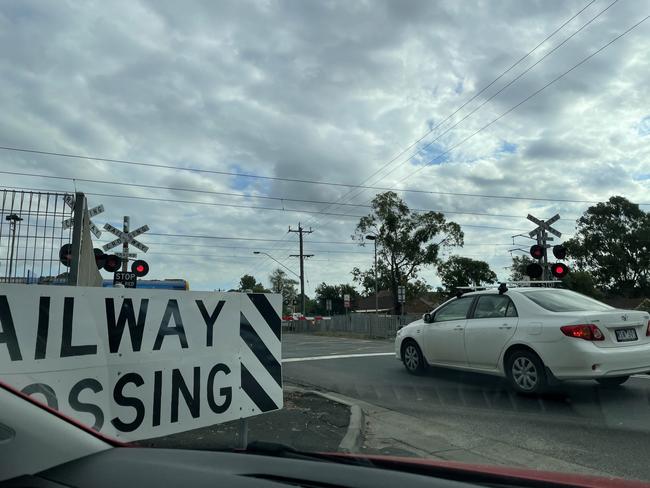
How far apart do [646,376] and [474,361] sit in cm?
307

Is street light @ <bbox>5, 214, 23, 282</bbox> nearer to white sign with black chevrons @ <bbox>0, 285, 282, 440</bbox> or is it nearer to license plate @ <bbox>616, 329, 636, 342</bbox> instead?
white sign with black chevrons @ <bbox>0, 285, 282, 440</bbox>

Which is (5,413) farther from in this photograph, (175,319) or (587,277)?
(587,277)

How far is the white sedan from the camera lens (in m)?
6.68

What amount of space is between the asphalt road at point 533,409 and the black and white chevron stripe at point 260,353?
2.63 m

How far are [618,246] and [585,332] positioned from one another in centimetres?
6165

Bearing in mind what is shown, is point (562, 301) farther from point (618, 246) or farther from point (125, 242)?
point (618, 246)

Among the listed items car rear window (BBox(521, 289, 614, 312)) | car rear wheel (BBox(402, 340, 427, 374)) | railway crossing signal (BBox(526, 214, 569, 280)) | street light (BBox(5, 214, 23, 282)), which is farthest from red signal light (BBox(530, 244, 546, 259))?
street light (BBox(5, 214, 23, 282))

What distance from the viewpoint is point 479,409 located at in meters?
6.87

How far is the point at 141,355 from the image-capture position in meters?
3.67

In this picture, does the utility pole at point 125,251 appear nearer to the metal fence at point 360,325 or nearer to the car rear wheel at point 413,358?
the car rear wheel at point 413,358

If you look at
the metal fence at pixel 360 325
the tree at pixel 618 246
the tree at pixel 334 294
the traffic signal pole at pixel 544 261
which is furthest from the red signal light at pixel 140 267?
the tree at pixel 334 294

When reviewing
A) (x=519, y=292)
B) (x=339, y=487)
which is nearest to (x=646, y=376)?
(x=519, y=292)

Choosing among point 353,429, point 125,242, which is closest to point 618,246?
point 125,242

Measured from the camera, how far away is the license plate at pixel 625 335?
685 cm
